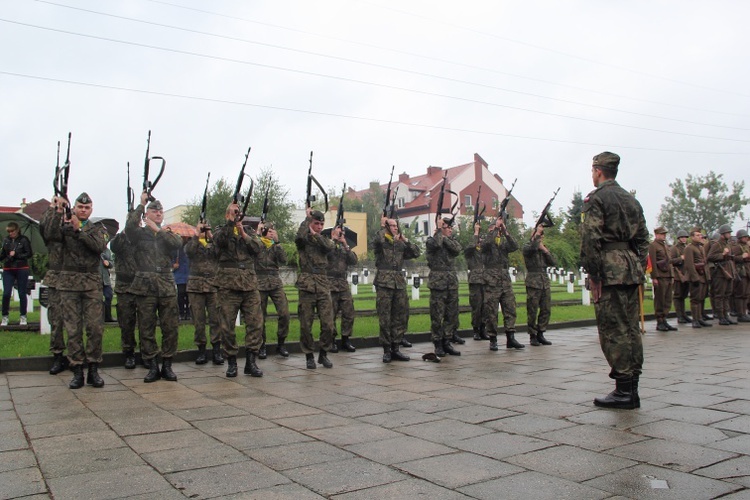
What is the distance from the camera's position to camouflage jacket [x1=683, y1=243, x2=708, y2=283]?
45.7 ft

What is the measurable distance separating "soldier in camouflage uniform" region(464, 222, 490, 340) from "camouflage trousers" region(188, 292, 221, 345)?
4553 mm

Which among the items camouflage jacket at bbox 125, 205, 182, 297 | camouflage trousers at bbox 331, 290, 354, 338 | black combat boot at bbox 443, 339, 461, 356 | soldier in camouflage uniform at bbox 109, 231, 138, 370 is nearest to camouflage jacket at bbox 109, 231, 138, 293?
soldier in camouflage uniform at bbox 109, 231, 138, 370

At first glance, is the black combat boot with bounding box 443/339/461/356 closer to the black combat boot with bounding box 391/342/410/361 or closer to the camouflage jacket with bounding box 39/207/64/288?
the black combat boot with bounding box 391/342/410/361

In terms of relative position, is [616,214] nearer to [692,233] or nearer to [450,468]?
[450,468]

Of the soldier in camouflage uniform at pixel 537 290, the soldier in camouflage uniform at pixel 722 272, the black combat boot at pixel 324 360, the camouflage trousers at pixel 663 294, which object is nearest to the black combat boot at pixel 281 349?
the black combat boot at pixel 324 360

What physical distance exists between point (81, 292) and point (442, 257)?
533 cm

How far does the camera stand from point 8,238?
1107 cm

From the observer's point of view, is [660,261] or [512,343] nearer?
[512,343]

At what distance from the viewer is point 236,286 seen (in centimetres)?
813

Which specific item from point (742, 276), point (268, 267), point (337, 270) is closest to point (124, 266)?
point (268, 267)

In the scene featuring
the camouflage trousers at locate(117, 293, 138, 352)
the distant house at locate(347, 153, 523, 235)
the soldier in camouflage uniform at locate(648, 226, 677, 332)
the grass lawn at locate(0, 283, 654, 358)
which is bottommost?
the grass lawn at locate(0, 283, 654, 358)

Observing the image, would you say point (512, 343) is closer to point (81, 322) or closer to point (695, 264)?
point (695, 264)

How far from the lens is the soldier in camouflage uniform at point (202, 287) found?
9.27 meters

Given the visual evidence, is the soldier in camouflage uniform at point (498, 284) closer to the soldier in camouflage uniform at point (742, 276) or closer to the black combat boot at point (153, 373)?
the black combat boot at point (153, 373)
